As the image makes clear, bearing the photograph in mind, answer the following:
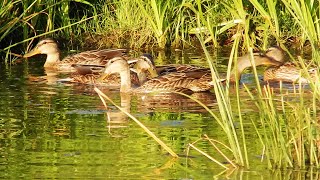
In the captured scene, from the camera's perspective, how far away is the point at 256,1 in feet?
47.1

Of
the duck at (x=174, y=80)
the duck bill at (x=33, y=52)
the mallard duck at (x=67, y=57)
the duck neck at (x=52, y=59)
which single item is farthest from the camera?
the duck bill at (x=33, y=52)

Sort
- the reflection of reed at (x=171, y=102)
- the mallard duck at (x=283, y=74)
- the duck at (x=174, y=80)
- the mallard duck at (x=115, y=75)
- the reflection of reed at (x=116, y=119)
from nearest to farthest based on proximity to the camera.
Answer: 1. the reflection of reed at (x=116, y=119)
2. the reflection of reed at (x=171, y=102)
3. the duck at (x=174, y=80)
4. the mallard duck at (x=115, y=75)
5. the mallard duck at (x=283, y=74)

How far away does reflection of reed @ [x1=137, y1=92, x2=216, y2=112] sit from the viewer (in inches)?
431

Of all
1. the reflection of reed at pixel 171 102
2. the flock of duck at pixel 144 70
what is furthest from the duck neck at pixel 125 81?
the reflection of reed at pixel 171 102

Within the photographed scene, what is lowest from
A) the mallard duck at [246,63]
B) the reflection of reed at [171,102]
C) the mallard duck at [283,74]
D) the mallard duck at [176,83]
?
the reflection of reed at [171,102]

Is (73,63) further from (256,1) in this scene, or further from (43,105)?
(43,105)

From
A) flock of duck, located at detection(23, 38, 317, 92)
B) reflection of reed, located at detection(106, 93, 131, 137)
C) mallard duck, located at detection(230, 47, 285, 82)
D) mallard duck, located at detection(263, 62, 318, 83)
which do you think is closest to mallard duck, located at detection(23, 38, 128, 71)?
flock of duck, located at detection(23, 38, 317, 92)

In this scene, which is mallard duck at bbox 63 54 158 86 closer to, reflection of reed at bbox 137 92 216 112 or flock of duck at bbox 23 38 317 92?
flock of duck at bbox 23 38 317 92

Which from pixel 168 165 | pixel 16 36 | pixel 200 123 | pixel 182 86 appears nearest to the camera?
pixel 168 165

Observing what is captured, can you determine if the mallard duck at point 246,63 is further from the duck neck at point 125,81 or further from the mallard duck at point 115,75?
the duck neck at point 125,81

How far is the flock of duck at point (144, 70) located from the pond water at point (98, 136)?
13.0 inches

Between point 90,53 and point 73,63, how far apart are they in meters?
0.33

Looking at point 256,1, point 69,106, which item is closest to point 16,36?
point 256,1

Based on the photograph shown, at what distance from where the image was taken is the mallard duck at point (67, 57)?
1501 centimetres
